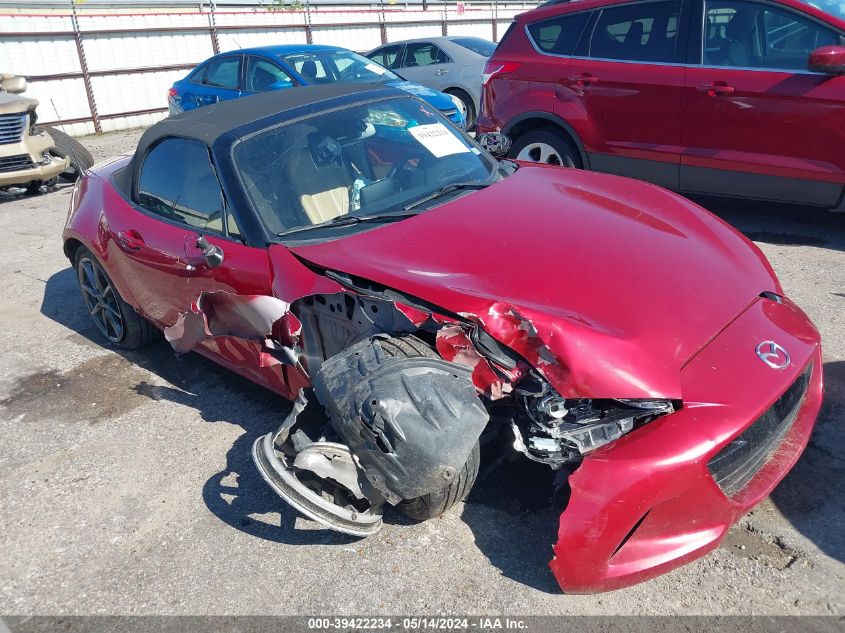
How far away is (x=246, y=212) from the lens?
3.47 meters

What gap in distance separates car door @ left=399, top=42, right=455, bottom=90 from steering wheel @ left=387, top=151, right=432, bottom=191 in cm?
807

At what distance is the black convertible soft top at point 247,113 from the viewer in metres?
3.81

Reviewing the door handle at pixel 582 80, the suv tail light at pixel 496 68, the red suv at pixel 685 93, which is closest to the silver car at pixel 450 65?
the suv tail light at pixel 496 68

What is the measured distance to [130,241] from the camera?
13.7 feet

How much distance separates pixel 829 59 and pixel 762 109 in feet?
1.73

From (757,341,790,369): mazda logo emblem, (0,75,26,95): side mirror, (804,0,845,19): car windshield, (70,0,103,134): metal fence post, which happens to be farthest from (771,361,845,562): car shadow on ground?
(70,0,103,134): metal fence post

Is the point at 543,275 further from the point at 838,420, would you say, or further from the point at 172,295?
the point at 172,295

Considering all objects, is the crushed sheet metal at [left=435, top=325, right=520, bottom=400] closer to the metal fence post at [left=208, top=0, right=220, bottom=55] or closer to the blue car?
the blue car

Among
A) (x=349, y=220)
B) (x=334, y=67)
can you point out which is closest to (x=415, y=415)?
(x=349, y=220)

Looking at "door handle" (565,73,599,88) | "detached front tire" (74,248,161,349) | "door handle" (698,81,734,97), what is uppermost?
"door handle" (565,73,599,88)

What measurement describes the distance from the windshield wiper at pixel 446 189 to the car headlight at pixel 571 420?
1.26 meters

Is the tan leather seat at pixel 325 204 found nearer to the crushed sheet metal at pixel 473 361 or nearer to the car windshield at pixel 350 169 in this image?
the car windshield at pixel 350 169

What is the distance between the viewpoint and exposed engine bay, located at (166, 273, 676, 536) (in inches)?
101

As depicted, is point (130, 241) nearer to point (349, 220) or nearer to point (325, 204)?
point (325, 204)
